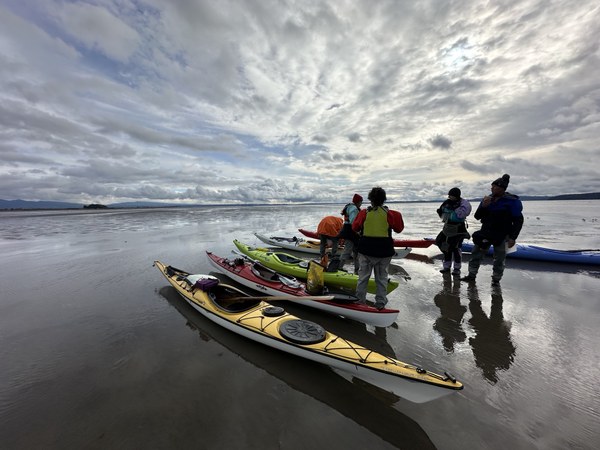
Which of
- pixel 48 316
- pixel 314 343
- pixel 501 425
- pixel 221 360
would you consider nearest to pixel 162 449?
pixel 221 360

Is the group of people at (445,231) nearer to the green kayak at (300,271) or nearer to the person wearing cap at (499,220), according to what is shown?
the person wearing cap at (499,220)

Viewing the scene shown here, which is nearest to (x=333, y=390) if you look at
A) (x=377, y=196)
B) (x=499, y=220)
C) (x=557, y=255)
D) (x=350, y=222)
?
(x=377, y=196)

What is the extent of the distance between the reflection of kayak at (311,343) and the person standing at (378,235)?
1821mm

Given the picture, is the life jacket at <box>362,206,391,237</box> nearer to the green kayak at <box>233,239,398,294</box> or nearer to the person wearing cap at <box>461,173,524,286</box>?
the green kayak at <box>233,239,398,294</box>

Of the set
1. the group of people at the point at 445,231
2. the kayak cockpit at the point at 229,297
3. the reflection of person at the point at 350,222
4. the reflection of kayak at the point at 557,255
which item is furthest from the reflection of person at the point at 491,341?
the reflection of kayak at the point at 557,255

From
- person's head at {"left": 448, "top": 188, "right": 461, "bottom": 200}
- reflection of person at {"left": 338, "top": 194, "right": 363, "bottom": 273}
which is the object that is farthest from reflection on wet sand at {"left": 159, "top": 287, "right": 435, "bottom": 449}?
person's head at {"left": 448, "top": 188, "right": 461, "bottom": 200}

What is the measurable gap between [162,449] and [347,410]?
216 cm

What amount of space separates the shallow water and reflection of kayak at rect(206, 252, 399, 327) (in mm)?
312

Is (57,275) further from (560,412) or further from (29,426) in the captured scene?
(560,412)

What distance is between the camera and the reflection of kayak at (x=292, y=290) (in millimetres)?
4887

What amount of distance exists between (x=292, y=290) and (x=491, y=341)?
4101 millimetres

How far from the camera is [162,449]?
269 centimetres

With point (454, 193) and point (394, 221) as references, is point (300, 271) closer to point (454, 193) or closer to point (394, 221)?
point (394, 221)

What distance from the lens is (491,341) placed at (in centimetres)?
447
